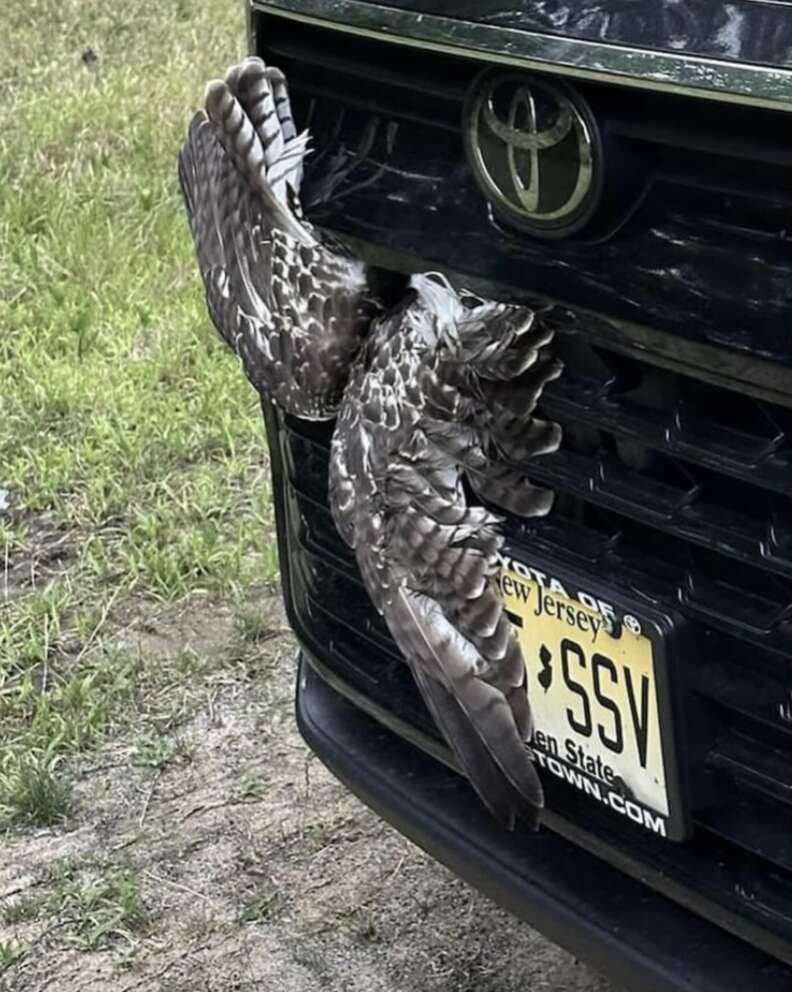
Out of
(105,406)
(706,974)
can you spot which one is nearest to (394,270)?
(706,974)

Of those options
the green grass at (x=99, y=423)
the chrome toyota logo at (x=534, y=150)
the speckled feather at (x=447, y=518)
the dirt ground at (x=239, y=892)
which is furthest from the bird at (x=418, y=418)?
the green grass at (x=99, y=423)

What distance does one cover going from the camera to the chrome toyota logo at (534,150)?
1718 mm

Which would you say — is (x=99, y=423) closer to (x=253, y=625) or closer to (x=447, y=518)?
(x=253, y=625)

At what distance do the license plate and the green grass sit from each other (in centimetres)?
136

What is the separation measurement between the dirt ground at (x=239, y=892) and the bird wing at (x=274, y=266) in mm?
975

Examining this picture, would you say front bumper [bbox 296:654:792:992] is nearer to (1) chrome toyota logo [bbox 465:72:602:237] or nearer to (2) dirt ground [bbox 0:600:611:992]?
(2) dirt ground [bbox 0:600:611:992]

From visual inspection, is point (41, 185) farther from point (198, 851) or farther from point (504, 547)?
point (504, 547)

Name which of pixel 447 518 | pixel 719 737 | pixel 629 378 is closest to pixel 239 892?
pixel 447 518

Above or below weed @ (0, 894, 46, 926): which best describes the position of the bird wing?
above

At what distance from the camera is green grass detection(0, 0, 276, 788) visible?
3.41 metres

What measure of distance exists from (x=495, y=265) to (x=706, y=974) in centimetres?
82

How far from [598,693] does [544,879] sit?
31 cm

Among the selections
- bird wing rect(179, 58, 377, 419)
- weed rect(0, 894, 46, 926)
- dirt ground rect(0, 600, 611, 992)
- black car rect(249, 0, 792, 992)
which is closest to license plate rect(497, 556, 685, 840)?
black car rect(249, 0, 792, 992)

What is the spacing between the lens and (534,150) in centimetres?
177
